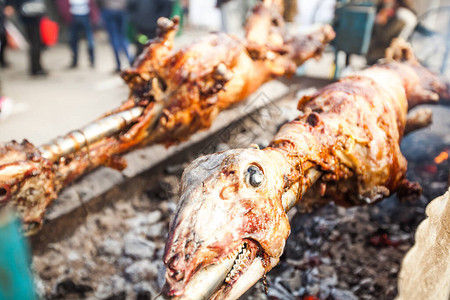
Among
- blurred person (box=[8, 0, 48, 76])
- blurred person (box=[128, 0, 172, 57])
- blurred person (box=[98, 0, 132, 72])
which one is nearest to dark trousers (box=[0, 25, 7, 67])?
blurred person (box=[8, 0, 48, 76])

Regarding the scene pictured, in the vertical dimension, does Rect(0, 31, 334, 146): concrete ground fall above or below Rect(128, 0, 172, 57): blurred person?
below

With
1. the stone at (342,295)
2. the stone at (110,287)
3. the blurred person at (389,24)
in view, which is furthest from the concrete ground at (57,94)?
the stone at (342,295)

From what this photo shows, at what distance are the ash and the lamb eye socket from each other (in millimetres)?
1120

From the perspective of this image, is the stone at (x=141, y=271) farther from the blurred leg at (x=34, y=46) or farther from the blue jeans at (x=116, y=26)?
the blurred leg at (x=34, y=46)

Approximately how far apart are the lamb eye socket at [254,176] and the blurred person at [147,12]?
17.9 feet

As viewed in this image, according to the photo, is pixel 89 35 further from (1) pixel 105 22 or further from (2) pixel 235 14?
(2) pixel 235 14

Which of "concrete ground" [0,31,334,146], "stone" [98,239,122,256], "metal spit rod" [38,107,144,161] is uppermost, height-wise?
"metal spit rod" [38,107,144,161]

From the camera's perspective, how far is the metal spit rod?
2.25m

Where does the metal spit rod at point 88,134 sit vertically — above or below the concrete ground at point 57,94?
above

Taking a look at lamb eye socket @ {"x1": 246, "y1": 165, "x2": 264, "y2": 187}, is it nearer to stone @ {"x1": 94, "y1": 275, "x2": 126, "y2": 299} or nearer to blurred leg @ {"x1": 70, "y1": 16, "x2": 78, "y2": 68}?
stone @ {"x1": 94, "y1": 275, "x2": 126, "y2": 299}

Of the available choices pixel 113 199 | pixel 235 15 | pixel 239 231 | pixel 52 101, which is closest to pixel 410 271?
pixel 239 231

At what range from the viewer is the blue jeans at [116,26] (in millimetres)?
7191

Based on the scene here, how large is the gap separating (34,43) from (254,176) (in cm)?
767

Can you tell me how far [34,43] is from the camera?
23.6ft
